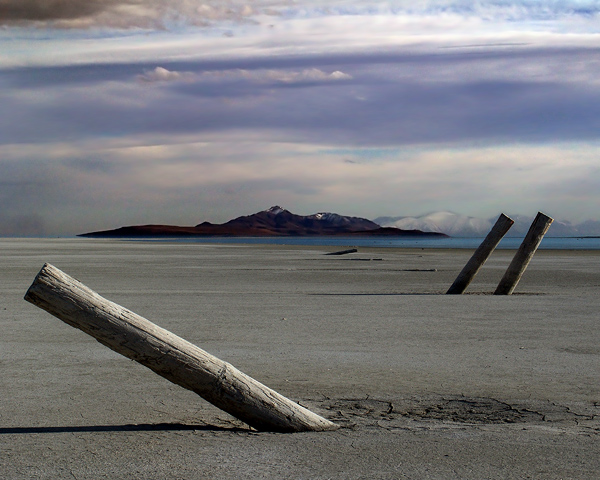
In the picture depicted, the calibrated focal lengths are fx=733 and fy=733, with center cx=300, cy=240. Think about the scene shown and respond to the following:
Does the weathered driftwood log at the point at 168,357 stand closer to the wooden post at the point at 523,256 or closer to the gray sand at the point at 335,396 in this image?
the gray sand at the point at 335,396

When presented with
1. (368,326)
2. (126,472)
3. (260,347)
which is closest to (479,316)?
(368,326)

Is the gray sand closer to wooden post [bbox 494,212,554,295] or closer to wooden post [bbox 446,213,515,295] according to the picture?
wooden post [bbox 494,212,554,295]

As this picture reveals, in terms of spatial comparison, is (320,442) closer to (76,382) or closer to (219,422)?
(219,422)

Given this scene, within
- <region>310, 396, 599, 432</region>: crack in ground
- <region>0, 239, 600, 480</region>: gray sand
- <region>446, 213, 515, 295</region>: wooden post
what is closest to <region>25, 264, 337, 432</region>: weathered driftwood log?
<region>0, 239, 600, 480</region>: gray sand

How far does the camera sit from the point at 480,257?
16609mm

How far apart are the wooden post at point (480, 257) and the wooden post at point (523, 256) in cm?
56

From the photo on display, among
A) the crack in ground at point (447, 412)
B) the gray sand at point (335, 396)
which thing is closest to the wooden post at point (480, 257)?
the gray sand at point (335, 396)

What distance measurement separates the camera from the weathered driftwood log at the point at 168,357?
17.5ft

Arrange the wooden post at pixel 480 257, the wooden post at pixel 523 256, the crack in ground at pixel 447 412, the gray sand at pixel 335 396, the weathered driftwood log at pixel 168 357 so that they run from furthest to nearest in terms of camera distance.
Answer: the wooden post at pixel 480 257, the wooden post at pixel 523 256, the crack in ground at pixel 447 412, the weathered driftwood log at pixel 168 357, the gray sand at pixel 335 396

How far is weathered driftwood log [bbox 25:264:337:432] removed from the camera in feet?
17.5

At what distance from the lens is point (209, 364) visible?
5.49m

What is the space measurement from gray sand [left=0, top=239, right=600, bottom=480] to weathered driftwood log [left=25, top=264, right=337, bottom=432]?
0.15m

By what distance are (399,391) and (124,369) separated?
2892mm

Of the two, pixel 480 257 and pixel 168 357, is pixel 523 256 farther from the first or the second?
pixel 168 357
